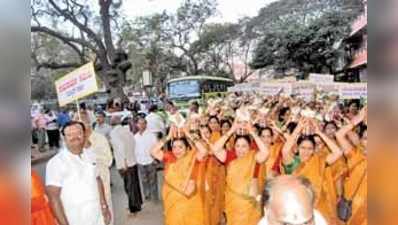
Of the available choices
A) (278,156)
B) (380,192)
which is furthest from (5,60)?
(278,156)

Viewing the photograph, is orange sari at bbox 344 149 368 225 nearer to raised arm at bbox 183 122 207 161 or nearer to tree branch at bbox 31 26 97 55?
raised arm at bbox 183 122 207 161

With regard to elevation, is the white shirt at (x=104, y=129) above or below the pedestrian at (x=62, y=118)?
below

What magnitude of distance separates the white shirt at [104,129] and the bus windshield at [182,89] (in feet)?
1.37

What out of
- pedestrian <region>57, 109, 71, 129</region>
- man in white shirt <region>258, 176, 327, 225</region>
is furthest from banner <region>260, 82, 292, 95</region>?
man in white shirt <region>258, 176, 327, 225</region>

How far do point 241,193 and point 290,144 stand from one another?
1.29 ft

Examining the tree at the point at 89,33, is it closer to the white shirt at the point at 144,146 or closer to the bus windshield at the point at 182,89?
the bus windshield at the point at 182,89

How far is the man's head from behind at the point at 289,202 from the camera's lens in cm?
138

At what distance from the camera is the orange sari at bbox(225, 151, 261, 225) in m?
2.84

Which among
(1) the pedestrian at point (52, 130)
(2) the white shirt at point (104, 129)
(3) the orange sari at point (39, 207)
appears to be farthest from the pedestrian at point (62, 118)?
(3) the orange sari at point (39, 207)

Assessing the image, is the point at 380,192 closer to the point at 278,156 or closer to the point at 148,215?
the point at 278,156

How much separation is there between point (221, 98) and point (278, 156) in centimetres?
60

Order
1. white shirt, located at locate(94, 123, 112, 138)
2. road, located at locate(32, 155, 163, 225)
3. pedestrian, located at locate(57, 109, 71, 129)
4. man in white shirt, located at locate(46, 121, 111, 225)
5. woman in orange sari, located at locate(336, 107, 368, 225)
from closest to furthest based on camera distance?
1. man in white shirt, located at locate(46, 121, 111, 225)
2. pedestrian, located at locate(57, 109, 71, 129)
3. woman in orange sari, located at locate(336, 107, 368, 225)
4. white shirt, located at locate(94, 123, 112, 138)
5. road, located at locate(32, 155, 163, 225)

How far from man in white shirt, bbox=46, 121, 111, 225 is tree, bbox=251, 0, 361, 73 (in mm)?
1241

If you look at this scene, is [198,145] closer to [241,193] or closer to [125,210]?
[241,193]
